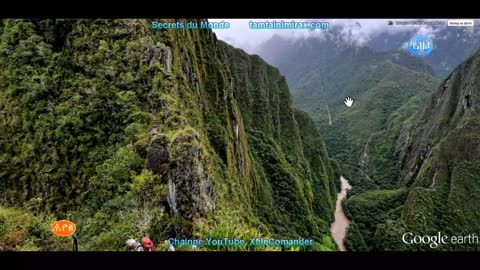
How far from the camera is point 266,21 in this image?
412cm

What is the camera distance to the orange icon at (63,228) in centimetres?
392

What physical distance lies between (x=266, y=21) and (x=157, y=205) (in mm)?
2910

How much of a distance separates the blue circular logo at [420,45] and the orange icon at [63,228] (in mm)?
4324

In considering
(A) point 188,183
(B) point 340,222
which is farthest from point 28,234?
(B) point 340,222

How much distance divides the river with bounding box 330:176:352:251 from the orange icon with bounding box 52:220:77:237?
10320mm

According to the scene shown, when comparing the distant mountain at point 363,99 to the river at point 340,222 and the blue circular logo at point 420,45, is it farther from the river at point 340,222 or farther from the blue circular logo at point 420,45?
→ the blue circular logo at point 420,45

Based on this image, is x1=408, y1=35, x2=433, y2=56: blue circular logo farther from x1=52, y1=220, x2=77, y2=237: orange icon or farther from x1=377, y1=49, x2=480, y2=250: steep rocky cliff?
x1=52, y1=220, x2=77, y2=237: orange icon

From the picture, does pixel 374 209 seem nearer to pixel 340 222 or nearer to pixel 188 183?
pixel 340 222

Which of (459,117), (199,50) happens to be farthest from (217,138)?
(459,117)

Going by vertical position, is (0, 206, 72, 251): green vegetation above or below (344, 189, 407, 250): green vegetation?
above

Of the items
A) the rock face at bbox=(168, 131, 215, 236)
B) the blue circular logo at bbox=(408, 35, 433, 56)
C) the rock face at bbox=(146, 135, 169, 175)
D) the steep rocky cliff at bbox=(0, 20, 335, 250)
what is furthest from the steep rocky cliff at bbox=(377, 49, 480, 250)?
the rock face at bbox=(146, 135, 169, 175)

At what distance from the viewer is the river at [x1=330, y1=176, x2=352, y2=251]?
60.0 feet

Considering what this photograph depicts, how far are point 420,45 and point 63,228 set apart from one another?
14.6 ft

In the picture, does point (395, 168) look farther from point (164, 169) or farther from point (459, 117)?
point (164, 169)
